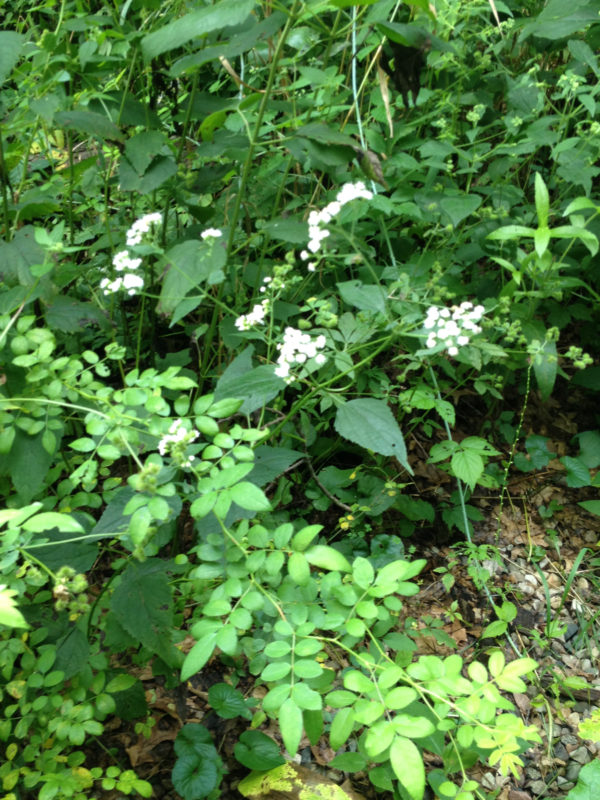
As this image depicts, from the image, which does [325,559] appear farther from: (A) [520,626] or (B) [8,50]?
(B) [8,50]

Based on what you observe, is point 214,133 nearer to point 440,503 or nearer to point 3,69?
point 3,69

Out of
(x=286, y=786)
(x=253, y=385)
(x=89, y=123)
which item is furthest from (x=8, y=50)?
(x=286, y=786)

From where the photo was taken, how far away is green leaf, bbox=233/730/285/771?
131 centimetres

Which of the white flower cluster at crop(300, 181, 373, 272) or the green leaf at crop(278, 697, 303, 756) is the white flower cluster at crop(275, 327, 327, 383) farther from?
the green leaf at crop(278, 697, 303, 756)

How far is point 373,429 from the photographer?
127 centimetres

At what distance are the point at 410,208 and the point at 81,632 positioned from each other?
4.49 ft

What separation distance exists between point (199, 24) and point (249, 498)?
34.1 inches

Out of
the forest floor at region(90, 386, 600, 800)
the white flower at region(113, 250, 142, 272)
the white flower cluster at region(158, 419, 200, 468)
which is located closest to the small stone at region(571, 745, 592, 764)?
the forest floor at region(90, 386, 600, 800)

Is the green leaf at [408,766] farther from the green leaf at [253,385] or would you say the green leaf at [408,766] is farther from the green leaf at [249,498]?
the green leaf at [253,385]

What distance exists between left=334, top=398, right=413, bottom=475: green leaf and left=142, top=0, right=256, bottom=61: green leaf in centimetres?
74

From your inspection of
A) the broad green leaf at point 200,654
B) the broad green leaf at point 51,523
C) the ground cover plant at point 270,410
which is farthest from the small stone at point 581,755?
the broad green leaf at point 51,523

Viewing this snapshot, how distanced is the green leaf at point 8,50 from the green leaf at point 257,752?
57.4 inches

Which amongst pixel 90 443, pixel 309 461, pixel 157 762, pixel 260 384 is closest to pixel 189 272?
pixel 260 384

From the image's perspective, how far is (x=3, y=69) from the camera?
1351 millimetres
